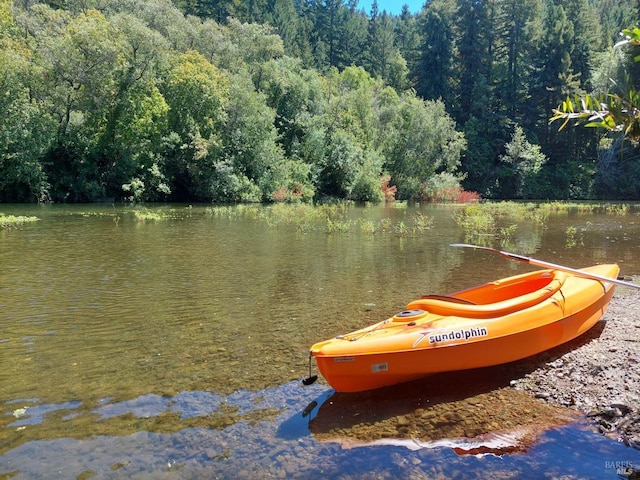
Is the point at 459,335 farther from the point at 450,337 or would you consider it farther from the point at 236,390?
the point at 236,390

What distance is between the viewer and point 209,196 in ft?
113

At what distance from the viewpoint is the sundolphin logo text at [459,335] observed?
518 cm

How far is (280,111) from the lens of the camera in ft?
133

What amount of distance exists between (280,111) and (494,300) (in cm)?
3612

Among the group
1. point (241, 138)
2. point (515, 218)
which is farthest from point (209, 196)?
point (515, 218)

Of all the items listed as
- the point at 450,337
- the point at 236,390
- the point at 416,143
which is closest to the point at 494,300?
the point at 450,337

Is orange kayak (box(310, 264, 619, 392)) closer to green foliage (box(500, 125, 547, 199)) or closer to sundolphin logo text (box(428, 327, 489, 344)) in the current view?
sundolphin logo text (box(428, 327, 489, 344))

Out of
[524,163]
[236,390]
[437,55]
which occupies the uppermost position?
[437,55]

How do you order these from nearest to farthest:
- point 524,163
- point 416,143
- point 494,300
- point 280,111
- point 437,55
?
1. point 494,300
2. point 280,111
3. point 416,143
4. point 524,163
5. point 437,55

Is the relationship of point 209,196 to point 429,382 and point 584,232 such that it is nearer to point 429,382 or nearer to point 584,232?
point 584,232

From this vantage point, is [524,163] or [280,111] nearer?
[280,111]

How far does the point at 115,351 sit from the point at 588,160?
5508 cm

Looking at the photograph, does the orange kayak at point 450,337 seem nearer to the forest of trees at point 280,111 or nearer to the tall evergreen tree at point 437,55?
the forest of trees at point 280,111

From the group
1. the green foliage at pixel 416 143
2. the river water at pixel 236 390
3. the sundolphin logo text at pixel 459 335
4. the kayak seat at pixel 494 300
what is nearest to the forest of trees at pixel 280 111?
the green foliage at pixel 416 143
